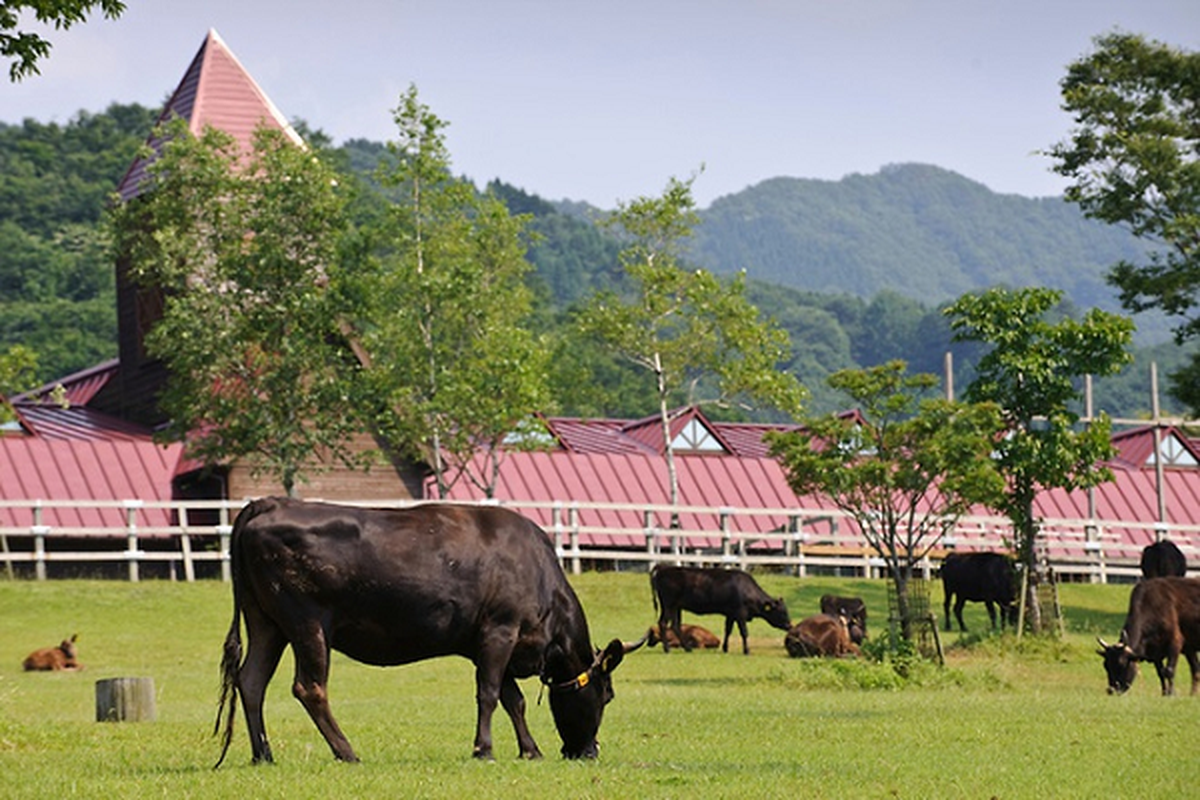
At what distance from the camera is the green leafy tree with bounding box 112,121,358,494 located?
41.3 metres

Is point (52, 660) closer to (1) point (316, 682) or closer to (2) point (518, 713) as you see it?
(2) point (518, 713)

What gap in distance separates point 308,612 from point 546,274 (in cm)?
15793

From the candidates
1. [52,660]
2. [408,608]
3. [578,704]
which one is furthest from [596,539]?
[408,608]

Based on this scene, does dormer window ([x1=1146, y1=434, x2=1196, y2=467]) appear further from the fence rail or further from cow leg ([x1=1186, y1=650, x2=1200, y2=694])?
cow leg ([x1=1186, y1=650, x2=1200, y2=694])

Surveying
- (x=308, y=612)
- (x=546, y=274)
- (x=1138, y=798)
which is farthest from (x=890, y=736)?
(x=546, y=274)

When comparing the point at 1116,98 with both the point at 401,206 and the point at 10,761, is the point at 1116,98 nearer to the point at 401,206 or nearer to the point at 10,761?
the point at 401,206

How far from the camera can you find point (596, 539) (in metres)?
48.9

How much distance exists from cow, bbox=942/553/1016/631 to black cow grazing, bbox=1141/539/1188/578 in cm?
471

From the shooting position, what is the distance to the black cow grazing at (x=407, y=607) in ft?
44.3

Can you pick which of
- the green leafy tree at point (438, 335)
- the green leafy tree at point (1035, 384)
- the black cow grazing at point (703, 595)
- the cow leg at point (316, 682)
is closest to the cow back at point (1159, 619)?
the green leafy tree at point (1035, 384)

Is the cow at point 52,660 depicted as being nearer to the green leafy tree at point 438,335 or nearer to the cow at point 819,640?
the cow at point 819,640

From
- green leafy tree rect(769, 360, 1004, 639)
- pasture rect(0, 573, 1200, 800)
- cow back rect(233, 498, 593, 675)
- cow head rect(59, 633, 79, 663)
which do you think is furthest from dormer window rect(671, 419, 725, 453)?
cow back rect(233, 498, 593, 675)

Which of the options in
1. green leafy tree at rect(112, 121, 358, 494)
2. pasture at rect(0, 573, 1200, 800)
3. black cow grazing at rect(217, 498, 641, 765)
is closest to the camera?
pasture at rect(0, 573, 1200, 800)

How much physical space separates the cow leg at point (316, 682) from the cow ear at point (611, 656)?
7.60ft
